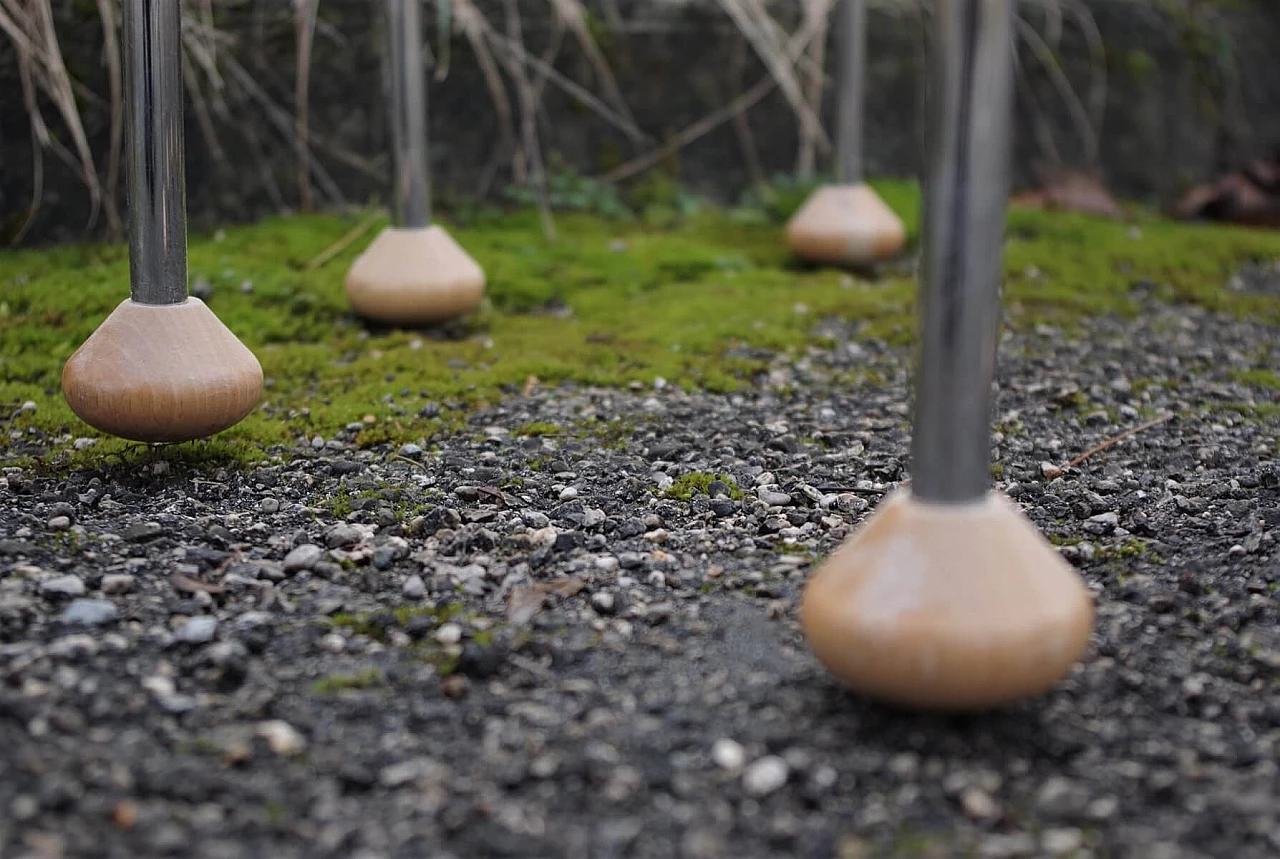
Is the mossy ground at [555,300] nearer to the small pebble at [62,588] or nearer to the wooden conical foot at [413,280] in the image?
the wooden conical foot at [413,280]

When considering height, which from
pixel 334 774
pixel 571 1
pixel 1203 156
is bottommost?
pixel 334 774

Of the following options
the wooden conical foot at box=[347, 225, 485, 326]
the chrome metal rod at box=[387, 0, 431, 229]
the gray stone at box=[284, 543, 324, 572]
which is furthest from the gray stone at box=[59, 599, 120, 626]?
the chrome metal rod at box=[387, 0, 431, 229]

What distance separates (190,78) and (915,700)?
7.14ft

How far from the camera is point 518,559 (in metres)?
1.48

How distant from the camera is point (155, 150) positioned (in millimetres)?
1602

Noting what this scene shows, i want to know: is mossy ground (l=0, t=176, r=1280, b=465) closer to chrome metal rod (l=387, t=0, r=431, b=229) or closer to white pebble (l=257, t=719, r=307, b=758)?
chrome metal rod (l=387, t=0, r=431, b=229)

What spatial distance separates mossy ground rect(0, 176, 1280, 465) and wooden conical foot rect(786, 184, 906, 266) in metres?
0.05

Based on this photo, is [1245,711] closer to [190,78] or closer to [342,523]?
[342,523]

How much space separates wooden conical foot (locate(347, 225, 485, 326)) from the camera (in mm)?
2379

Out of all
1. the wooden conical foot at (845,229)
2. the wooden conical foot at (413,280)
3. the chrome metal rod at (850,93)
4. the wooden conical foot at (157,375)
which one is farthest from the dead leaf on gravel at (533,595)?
the chrome metal rod at (850,93)

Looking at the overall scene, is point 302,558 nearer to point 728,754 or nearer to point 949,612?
point 728,754

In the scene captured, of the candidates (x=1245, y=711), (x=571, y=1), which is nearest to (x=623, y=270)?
(x=571, y=1)

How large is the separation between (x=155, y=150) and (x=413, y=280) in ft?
2.61

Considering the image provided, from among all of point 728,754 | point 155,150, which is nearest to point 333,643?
point 728,754
